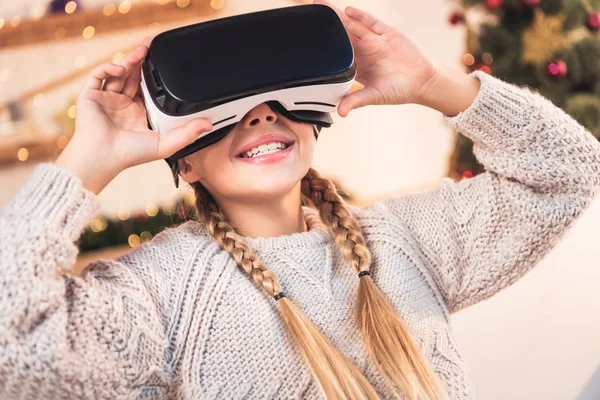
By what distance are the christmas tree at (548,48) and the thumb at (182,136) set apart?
1636 millimetres

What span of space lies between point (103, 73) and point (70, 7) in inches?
86.0

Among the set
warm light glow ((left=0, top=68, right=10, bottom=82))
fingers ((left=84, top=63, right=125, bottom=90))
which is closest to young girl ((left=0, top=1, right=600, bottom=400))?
fingers ((left=84, top=63, right=125, bottom=90))

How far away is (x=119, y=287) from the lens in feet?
2.88

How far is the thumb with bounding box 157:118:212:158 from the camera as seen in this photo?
0.88 m

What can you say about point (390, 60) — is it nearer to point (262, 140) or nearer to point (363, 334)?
point (262, 140)

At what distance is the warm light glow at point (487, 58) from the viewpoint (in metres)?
2.45

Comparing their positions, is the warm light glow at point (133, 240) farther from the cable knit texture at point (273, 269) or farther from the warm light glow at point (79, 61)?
the cable knit texture at point (273, 269)

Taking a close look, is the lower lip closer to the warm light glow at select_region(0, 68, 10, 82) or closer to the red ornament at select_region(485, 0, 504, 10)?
the red ornament at select_region(485, 0, 504, 10)

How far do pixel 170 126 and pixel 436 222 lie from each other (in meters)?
0.45

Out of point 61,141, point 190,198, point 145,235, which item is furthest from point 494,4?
point 61,141

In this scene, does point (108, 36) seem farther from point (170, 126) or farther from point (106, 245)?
point (170, 126)

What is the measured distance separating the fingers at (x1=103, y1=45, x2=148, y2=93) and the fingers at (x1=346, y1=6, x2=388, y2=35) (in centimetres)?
33

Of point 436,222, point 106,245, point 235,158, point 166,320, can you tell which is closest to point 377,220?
point 436,222

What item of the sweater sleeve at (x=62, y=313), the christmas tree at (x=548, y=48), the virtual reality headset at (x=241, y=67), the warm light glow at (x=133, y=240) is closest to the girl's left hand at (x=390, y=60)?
the virtual reality headset at (x=241, y=67)
